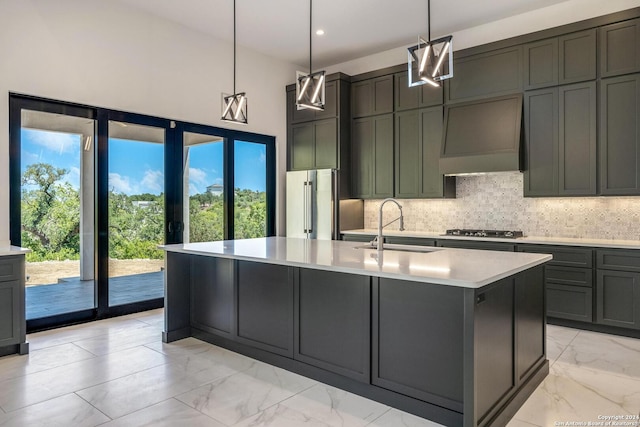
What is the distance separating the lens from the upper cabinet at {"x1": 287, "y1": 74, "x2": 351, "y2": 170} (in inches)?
241

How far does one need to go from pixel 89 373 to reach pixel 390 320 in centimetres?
229

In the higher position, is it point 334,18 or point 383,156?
point 334,18

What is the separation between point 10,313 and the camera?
11.5ft

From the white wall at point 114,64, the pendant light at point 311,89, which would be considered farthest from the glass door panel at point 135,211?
the pendant light at point 311,89

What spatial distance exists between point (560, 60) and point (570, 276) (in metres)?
2.28

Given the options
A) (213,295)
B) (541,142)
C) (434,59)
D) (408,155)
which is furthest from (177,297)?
(541,142)

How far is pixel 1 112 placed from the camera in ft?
13.0

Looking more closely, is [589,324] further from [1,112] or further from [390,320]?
[1,112]

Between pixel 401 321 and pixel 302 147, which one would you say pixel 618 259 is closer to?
pixel 401 321

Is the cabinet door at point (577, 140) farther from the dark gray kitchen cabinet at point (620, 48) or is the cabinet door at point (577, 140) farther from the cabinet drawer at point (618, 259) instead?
the cabinet drawer at point (618, 259)

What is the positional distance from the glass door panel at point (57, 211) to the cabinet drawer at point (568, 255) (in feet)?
15.9

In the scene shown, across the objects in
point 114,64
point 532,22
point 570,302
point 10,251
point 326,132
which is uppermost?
point 532,22

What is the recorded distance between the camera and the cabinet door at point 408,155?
5621mm

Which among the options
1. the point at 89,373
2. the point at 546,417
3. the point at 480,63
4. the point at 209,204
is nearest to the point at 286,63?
the point at 209,204
